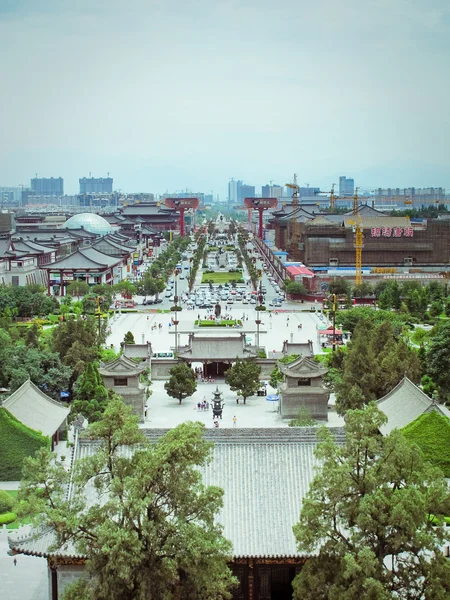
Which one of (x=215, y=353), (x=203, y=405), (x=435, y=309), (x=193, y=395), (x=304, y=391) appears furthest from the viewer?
(x=435, y=309)

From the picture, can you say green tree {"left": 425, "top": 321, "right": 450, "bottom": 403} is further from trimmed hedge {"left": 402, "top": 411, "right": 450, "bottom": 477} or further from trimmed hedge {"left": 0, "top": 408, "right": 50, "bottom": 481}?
trimmed hedge {"left": 0, "top": 408, "right": 50, "bottom": 481}

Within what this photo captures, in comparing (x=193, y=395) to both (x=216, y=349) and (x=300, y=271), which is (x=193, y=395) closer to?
(x=216, y=349)

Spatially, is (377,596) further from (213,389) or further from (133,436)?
(213,389)

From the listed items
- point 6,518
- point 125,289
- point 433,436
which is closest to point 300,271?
point 125,289

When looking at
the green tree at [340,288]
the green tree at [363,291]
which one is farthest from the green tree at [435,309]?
the green tree at [363,291]

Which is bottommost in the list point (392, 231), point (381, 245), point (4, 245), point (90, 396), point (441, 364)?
point (381, 245)

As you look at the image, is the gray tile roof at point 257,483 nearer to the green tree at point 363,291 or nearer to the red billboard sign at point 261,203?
the green tree at point 363,291

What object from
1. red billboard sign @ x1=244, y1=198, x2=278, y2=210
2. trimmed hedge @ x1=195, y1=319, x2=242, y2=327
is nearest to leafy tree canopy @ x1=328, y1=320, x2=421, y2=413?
trimmed hedge @ x1=195, y1=319, x2=242, y2=327
